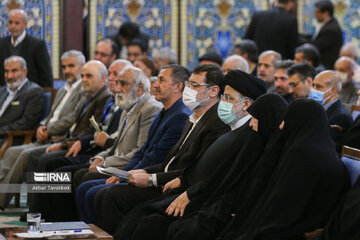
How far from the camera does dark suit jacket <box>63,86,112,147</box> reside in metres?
8.24

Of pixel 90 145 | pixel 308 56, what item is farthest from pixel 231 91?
pixel 308 56

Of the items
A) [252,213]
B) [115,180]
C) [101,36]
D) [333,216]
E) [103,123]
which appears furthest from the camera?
[101,36]

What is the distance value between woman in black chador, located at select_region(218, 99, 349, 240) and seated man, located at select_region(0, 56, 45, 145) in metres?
5.27

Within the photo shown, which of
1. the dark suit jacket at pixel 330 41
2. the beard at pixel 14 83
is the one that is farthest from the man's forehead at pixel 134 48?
the dark suit jacket at pixel 330 41

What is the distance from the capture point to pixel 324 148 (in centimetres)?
459

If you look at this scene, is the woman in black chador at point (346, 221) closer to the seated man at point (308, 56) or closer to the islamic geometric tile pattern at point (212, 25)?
the seated man at point (308, 56)

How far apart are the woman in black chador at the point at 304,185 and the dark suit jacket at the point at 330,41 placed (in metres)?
6.72

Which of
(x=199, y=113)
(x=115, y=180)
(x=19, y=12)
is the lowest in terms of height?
(x=115, y=180)

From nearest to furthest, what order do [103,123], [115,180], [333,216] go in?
1. [333,216]
2. [115,180]
3. [103,123]

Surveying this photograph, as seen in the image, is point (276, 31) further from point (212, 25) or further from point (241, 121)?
point (241, 121)

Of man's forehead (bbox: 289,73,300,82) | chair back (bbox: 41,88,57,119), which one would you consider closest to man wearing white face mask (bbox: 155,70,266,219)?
man's forehead (bbox: 289,73,300,82)

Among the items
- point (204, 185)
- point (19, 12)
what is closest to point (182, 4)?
point (19, 12)

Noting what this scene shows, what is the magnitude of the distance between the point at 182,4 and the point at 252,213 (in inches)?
309

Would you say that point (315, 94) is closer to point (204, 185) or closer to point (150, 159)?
point (150, 159)
